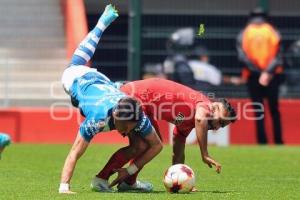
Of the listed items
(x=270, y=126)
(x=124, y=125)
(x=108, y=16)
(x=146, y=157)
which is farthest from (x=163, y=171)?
(x=270, y=126)

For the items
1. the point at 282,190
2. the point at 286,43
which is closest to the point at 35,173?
the point at 282,190

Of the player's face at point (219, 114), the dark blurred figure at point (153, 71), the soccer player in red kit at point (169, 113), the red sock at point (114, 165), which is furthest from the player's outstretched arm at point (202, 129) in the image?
the dark blurred figure at point (153, 71)

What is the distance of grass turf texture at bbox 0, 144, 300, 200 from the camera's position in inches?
463

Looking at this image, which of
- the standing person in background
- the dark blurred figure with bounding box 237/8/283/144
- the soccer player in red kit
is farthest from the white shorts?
the standing person in background

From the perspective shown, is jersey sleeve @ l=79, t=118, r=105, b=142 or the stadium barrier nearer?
jersey sleeve @ l=79, t=118, r=105, b=142

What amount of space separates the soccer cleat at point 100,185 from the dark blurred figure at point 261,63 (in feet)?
34.1

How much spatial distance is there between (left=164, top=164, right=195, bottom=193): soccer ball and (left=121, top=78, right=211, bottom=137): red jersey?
60cm

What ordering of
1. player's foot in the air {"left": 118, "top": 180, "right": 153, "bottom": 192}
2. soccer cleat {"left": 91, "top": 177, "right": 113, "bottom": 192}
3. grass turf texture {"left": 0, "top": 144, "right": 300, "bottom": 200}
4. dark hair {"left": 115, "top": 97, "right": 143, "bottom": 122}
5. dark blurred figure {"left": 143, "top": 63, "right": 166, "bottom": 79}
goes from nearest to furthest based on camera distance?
dark hair {"left": 115, "top": 97, "right": 143, "bottom": 122} → grass turf texture {"left": 0, "top": 144, "right": 300, "bottom": 200} → soccer cleat {"left": 91, "top": 177, "right": 113, "bottom": 192} → player's foot in the air {"left": 118, "top": 180, "right": 153, "bottom": 192} → dark blurred figure {"left": 143, "top": 63, "right": 166, "bottom": 79}

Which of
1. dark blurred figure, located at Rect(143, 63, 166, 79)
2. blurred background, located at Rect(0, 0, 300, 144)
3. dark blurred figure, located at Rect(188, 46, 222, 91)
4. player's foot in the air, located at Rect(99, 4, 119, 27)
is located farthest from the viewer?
dark blurred figure, located at Rect(143, 63, 166, 79)

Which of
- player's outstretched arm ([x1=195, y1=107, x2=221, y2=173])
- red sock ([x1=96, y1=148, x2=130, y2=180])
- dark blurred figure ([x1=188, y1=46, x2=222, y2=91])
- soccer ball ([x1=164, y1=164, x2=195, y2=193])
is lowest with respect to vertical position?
soccer ball ([x1=164, y1=164, x2=195, y2=193])

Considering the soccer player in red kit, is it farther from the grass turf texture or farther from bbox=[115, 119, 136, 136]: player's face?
bbox=[115, 119, 136, 136]: player's face

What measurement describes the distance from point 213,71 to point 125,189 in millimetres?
11034

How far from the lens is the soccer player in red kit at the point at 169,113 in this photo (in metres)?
12.0

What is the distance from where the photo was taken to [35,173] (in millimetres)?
14578
